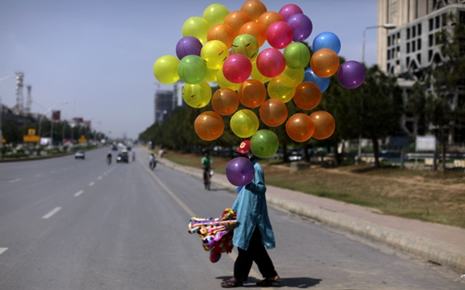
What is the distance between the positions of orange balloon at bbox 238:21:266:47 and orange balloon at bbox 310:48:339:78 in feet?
2.53

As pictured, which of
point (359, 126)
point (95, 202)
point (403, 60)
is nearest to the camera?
point (95, 202)

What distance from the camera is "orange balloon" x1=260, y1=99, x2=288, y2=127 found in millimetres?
6113

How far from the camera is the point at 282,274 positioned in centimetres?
719

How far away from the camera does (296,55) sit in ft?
20.1

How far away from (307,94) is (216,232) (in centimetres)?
215

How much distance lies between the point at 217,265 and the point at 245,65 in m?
3.42

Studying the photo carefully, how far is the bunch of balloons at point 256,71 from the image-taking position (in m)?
6.01

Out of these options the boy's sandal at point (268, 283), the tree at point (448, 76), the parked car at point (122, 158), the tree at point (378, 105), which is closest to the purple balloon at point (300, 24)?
the boy's sandal at point (268, 283)

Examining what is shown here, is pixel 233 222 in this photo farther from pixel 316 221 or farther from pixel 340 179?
Answer: pixel 340 179

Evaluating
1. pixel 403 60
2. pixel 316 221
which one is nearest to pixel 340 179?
pixel 316 221

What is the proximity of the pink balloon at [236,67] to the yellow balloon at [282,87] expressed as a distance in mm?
513

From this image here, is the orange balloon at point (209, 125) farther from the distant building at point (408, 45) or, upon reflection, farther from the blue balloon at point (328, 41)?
the distant building at point (408, 45)

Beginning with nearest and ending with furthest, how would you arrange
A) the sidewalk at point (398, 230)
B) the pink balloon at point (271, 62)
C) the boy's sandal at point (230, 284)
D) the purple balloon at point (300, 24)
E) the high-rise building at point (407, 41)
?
the pink balloon at point (271, 62), the boy's sandal at point (230, 284), the purple balloon at point (300, 24), the sidewalk at point (398, 230), the high-rise building at point (407, 41)

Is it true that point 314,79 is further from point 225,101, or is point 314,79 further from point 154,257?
point 154,257
